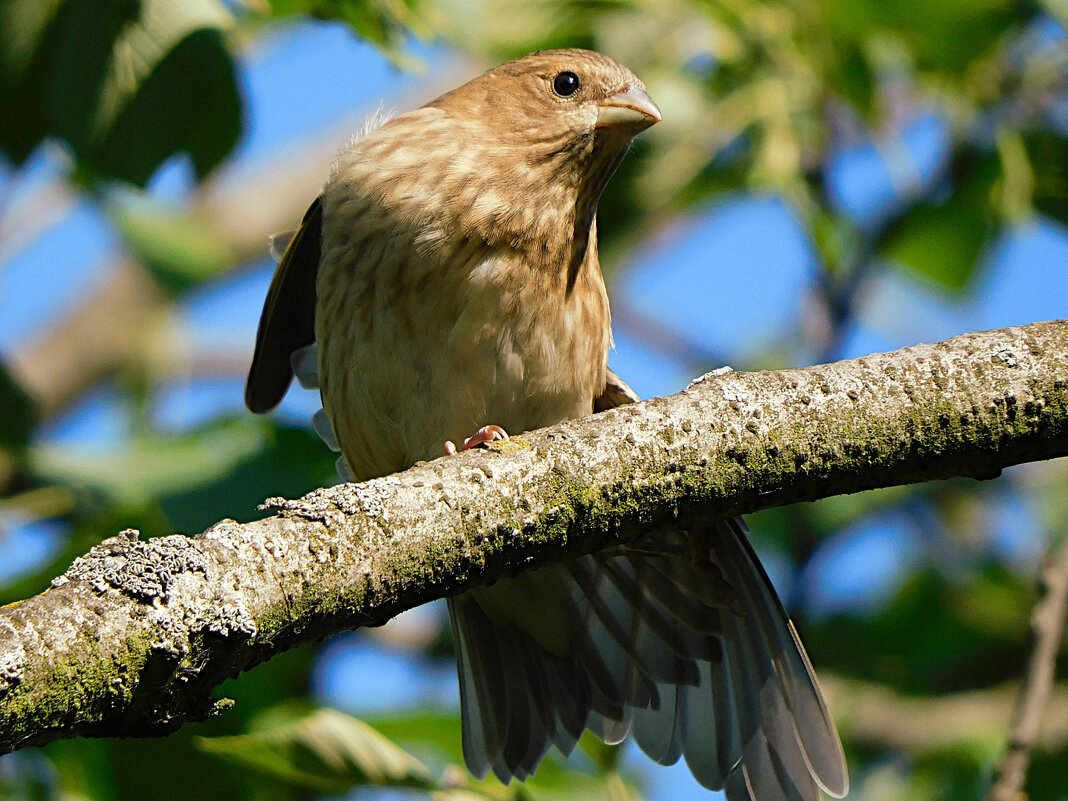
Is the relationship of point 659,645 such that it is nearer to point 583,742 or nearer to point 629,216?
point 583,742

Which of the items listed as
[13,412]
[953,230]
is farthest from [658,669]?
[13,412]

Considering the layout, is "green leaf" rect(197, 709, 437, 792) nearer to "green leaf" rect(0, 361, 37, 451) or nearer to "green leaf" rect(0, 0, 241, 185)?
"green leaf" rect(0, 361, 37, 451)

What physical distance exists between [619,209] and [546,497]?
2.65 metres

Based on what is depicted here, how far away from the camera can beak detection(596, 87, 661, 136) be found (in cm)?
426

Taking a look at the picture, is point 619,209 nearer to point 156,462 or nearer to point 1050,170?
point 1050,170

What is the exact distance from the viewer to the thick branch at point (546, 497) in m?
2.01

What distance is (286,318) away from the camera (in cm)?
495

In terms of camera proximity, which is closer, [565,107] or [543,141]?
[543,141]

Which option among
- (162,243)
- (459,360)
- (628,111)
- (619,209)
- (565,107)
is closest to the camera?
(459,360)

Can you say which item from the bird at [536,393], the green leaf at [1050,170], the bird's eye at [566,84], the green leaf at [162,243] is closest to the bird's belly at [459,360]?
the bird at [536,393]

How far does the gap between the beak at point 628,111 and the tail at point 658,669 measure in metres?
1.35

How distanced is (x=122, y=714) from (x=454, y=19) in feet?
7.90

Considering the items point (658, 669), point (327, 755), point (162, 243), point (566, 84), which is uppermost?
point (566, 84)

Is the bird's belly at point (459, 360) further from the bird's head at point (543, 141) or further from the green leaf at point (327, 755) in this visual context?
the green leaf at point (327, 755)
